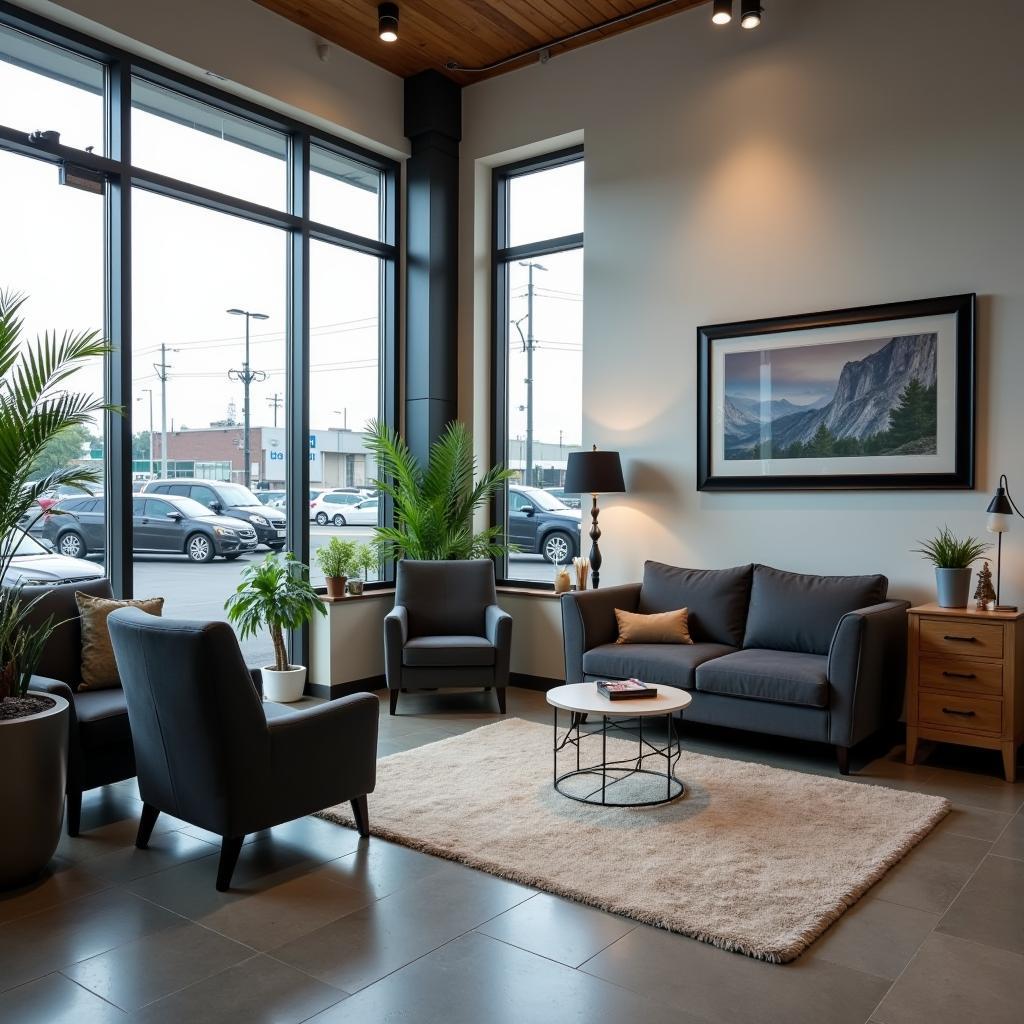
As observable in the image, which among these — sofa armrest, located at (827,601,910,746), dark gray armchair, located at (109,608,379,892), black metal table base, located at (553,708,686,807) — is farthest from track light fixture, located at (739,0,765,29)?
dark gray armchair, located at (109,608,379,892)

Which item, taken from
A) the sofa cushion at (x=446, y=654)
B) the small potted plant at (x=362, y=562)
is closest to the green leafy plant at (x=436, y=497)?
the small potted plant at (x=362, y=562)

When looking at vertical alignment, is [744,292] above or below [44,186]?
below

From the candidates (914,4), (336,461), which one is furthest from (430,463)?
(914,4)

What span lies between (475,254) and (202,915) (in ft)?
16.0

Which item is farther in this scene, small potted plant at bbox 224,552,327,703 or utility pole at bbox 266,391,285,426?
utility pole at bbox 266,391,285,426

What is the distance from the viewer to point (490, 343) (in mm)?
6676

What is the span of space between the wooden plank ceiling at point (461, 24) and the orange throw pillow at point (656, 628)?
142 inches

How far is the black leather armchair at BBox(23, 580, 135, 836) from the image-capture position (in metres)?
3.44

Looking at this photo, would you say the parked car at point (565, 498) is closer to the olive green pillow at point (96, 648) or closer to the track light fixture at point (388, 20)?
the track light fixture at point (388, 20)

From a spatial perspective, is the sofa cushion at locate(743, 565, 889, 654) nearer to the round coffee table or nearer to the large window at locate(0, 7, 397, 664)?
the round coffee table

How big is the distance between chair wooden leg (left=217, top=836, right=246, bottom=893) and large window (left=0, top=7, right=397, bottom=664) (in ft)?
7.80

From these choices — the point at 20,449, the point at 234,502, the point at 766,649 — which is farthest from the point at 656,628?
the point at 20,449

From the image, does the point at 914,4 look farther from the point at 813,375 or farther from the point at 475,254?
the point at 475,254

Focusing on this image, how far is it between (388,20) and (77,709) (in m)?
4.13
